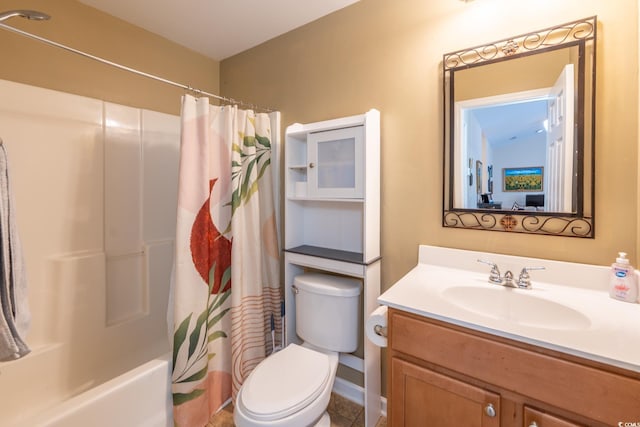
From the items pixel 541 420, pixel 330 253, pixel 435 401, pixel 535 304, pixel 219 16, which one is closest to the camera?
pixel 541 420

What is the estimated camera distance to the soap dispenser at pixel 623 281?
101cm

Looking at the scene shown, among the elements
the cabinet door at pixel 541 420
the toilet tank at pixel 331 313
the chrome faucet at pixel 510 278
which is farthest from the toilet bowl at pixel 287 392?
the chrome faucet at pixel 510 278

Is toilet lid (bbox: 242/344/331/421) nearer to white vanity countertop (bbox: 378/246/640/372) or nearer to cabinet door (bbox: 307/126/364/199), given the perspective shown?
white vanity countertop (bbox: 378/246/640/372)

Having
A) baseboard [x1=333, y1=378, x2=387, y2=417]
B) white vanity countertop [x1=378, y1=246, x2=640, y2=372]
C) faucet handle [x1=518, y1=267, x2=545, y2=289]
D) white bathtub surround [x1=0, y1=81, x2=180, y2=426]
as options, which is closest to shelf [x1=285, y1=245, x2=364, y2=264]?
white vanity countertop [x1=378, y1=246, x2=640, y2=372]

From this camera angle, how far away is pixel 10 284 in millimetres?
1047

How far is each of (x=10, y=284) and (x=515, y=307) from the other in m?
1.96

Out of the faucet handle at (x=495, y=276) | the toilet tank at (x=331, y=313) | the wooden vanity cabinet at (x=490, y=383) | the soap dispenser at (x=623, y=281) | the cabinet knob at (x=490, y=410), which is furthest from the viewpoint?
the toilet tank at (x=331, y=313)

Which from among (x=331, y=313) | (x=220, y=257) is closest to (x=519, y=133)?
(x=331, y=313)

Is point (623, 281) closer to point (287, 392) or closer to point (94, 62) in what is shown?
point (287, 392)

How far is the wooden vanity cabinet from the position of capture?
2.47ft

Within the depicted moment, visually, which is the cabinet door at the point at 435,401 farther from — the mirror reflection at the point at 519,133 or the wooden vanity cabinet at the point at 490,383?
the mirror reflection at the point at 519,133

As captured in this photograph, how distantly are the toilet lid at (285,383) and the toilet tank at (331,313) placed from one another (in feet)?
0.41

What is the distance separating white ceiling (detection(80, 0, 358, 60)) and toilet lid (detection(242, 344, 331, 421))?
202cm

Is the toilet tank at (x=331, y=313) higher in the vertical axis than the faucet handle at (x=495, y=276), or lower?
lower
